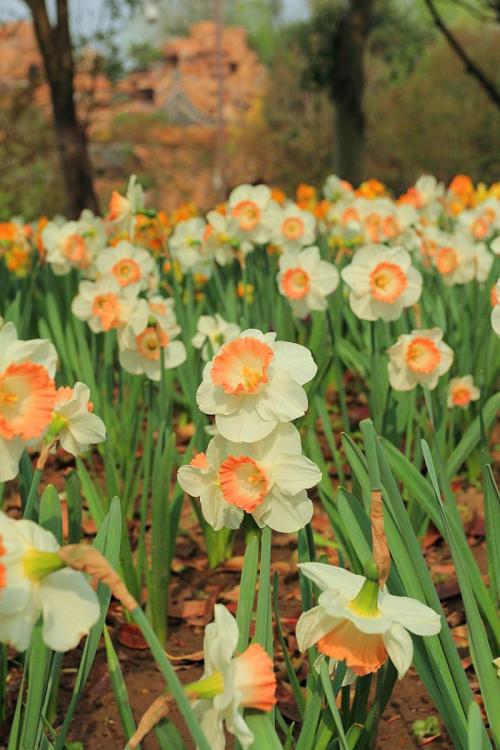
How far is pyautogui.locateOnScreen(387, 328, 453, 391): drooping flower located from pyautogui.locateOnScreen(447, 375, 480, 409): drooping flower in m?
0.45

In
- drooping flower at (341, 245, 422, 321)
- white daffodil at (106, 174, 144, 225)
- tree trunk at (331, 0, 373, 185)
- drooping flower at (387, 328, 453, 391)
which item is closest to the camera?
drooping flower at (387, 328, 453, 391)

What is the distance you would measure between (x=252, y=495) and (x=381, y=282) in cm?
107

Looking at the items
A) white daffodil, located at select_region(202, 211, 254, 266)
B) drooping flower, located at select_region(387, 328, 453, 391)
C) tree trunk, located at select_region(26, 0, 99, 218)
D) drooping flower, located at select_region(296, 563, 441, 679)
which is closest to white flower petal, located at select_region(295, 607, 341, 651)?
drooping flower, located at select_region(296, 563, 441, 679)

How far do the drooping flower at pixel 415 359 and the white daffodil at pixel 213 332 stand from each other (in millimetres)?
440

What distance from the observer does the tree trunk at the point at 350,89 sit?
7.96 metres

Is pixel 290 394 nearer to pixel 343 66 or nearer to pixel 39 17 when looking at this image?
pixel 39 17

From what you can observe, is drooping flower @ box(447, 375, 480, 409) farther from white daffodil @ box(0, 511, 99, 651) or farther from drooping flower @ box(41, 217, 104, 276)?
white daffodil @ box(0, 511, 99, 651)

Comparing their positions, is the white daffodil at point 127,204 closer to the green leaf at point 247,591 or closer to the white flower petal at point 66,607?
the green leaf at point 247,591

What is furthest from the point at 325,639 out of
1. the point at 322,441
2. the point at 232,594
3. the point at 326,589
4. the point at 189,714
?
the point at 322,441

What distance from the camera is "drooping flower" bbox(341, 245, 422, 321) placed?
196 cm

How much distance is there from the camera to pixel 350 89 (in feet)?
26.2

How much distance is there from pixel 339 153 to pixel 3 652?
7310mm

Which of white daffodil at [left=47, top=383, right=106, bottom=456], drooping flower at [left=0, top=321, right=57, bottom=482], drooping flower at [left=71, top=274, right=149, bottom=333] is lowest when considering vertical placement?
drooping flower at [left=71, top=274, right=149, bottom=333]

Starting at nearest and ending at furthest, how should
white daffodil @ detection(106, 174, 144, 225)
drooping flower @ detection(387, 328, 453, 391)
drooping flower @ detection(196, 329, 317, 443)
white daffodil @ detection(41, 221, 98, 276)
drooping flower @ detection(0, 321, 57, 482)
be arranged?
1. drooping flower @ detection(0, 321, 57, 482)
2. drooping flower @ detection(196, 329, 317, 443)
3. drooping flower @ detection(387, 328, 453, 391)
4. white daffodil @ detection(106, 174, 144, 225)
5. white daffodil @ detection(41, 221, 98, 276)
